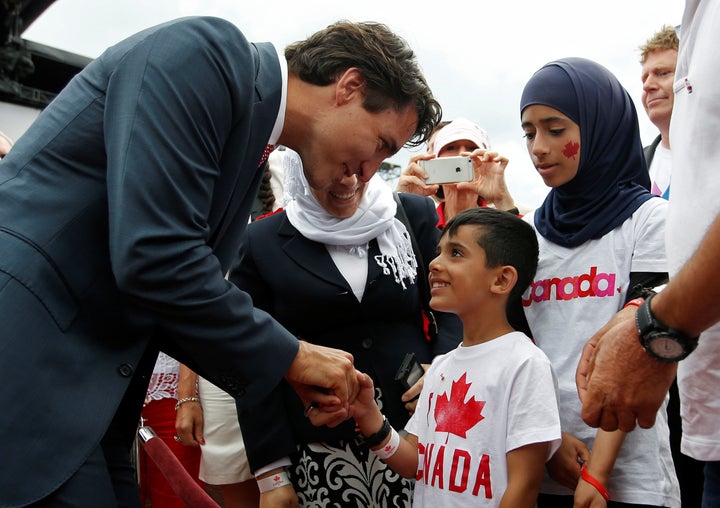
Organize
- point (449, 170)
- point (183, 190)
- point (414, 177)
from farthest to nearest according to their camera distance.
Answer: point (414, 177) < point (449, 170) < point (183, 190)

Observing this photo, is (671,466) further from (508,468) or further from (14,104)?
(14,104)

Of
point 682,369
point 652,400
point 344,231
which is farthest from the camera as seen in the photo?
point 344,231

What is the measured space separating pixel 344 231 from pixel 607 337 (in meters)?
1.33

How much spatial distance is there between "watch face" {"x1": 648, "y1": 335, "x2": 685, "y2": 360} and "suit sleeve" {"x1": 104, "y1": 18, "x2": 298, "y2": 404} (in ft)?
2.78

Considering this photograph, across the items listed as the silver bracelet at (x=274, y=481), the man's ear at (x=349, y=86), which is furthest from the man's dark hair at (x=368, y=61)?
the silver bracelet at (x=274, y=481)

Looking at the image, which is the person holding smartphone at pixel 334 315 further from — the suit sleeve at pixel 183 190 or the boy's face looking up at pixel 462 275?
the suit sleeve at pixel 183 190

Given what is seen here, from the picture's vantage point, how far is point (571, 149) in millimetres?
2443

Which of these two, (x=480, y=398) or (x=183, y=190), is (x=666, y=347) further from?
(x=183, y=190)

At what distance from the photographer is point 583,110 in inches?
96.3

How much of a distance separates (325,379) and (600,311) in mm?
957

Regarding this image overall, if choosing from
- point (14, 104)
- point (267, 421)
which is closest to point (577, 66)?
point (267, 421)

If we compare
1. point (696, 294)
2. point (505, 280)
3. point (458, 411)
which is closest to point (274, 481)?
point (458, 411)

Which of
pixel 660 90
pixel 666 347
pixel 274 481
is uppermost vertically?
pixel 660 90

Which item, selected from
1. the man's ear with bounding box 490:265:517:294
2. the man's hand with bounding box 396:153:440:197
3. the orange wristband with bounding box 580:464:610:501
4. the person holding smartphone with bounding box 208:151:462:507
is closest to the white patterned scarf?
the person holding smartphone with bounding box 208:151:462:507
